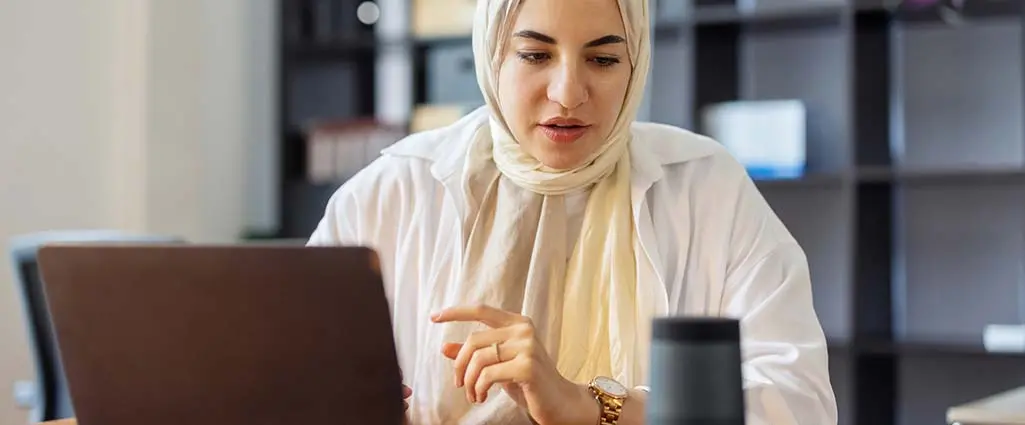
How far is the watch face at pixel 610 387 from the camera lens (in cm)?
128

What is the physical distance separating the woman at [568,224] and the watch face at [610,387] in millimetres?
157

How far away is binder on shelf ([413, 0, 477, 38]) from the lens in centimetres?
407

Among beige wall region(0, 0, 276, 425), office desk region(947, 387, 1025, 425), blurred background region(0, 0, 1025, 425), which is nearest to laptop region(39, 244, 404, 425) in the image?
office desk region(947, 387, 1025, 425)

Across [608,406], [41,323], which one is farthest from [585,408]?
[41,323]

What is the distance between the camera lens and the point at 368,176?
67.2 inches

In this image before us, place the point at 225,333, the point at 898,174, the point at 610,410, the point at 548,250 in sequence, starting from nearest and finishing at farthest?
the point at 225,333, the point at 610,410, the point at 548,250, the point at 898,174

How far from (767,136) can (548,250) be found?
6.82 ft

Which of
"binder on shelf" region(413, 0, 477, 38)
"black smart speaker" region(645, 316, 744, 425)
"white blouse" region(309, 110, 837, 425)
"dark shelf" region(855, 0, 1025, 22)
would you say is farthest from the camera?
"binder on shelf" region(413, 0, 477, 38)

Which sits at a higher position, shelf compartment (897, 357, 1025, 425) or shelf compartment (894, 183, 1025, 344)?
shelf compartment (894, 183, 1025, 344)

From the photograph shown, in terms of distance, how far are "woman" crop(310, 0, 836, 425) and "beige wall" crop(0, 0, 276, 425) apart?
7.47 ft

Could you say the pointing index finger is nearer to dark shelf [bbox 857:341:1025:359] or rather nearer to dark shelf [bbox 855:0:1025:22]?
dark shelf [bbox 857:341:1025:359]

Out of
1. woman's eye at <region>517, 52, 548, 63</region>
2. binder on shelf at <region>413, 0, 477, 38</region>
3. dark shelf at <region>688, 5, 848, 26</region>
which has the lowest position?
woman's eye at <region>517, 52, 548, 63</region>

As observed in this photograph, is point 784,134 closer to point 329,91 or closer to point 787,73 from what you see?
point 787,73

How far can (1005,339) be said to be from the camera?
3256 millimetres
